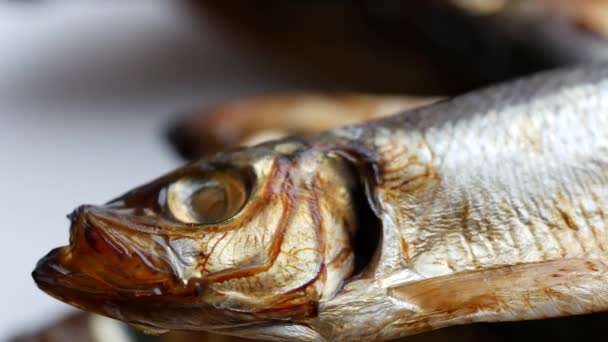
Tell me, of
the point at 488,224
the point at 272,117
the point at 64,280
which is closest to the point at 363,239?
the point at 488,224

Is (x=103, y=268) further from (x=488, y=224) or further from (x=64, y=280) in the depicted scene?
(x=488, y=224)

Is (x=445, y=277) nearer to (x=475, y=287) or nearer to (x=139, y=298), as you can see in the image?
(x=475, y=287)

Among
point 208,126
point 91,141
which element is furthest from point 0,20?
point 208,126

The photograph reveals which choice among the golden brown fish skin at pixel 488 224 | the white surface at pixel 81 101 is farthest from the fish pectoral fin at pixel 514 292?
the white surface at pixel 81 101

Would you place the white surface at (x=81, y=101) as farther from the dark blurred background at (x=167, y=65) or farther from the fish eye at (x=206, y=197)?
the fish eye at (x=206, y=197)

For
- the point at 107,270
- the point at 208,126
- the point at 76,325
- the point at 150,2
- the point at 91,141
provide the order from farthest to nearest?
the point at 150,2 < the point at 91,141 < the point at 208,126 < the point at 76,325 < the point at 107,270

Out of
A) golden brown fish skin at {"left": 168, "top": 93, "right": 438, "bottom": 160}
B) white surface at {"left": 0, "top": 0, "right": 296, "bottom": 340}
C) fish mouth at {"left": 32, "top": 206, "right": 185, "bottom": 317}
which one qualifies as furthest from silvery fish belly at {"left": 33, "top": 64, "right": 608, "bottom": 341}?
white surface at {"left": 0, "top": 0, "right": 296, "bottom": 340}

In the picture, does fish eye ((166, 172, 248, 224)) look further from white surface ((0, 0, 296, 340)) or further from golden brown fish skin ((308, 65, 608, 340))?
white surface ((0, 0, 296, 340))
